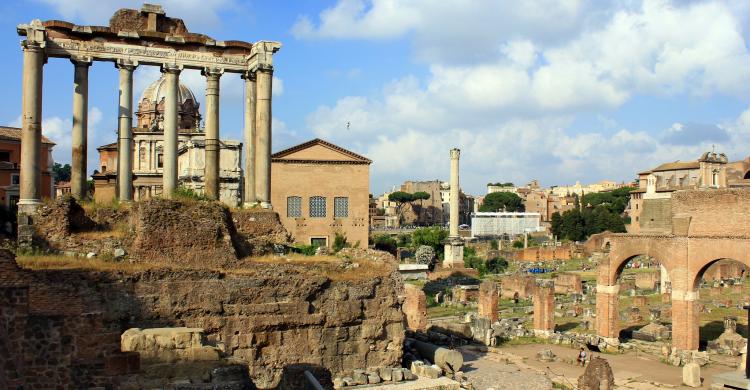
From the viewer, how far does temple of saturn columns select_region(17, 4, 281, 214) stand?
18.7 m

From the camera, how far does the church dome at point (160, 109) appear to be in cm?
4056

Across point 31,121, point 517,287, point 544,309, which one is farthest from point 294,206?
point 31,121

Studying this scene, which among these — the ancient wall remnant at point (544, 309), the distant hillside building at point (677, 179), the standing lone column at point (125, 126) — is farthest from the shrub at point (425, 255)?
the standing lone column at point (125, 126)

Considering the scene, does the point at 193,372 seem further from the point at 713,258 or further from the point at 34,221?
the point at 713,258

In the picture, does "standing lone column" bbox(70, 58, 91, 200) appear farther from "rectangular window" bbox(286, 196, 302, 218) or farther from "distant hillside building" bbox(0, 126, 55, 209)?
"rectangular window" bbox(286, 196, 302, 218)

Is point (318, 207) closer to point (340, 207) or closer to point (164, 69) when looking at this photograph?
point (340, 207)

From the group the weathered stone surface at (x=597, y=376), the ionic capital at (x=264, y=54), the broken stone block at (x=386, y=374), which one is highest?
the ionic capital at (x=264, y=54)

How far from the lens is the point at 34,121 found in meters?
17.4

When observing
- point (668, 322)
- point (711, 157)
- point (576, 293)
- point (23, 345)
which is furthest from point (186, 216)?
point (711, 157)

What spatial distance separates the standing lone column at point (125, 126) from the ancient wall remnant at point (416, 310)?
1062 centimetres

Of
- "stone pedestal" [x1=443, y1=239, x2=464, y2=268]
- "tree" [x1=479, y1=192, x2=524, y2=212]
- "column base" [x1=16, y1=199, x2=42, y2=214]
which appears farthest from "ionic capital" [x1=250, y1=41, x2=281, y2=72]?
"tree" [x1=479, y1=192, x2=524, y2=212]

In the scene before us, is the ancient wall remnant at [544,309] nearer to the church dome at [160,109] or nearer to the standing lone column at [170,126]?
the standing lone column at [170,126]

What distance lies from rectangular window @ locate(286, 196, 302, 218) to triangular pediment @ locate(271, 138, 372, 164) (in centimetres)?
292

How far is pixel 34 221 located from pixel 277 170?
111 feet
